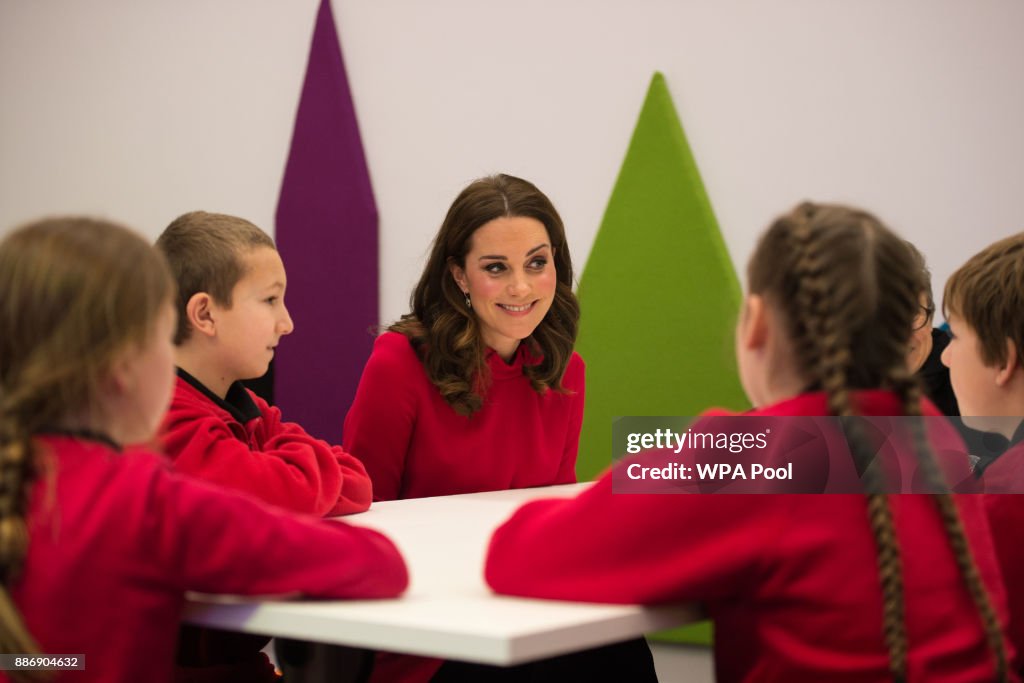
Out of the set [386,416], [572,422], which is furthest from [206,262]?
[572,422]

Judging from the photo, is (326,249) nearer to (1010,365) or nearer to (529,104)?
(529,104)

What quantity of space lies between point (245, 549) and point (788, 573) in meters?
0.50

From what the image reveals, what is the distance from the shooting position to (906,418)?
108cm

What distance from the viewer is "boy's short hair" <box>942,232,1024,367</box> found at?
4.80 ft

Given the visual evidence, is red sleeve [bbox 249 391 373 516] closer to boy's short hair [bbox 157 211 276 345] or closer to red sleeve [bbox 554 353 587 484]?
boy's short hair [bbox 157 211 276 345]

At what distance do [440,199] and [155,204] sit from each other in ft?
3.95

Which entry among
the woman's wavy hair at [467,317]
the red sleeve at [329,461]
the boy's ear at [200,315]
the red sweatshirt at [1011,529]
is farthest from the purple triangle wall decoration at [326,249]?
the red sweatshirt at [1011,529]

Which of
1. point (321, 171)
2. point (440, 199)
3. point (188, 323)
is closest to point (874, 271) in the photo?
point (188, 323)

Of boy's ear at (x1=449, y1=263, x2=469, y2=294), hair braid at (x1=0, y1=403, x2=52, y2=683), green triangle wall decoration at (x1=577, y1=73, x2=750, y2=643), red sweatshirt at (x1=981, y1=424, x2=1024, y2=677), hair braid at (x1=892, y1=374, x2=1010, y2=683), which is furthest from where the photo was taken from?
green triangle wall decoration at (x1=577, y1=73, x2=750, y2=643)

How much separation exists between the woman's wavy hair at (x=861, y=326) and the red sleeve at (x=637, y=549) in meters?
0.11

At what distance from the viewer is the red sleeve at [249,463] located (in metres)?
1.50

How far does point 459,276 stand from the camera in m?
2.33

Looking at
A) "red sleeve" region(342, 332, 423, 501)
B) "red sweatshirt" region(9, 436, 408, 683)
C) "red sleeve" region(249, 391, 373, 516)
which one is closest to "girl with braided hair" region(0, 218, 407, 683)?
"red sweatshirt" region(9, 436, 408, 683)

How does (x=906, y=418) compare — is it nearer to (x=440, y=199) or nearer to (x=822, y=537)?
(x=822, y=537)
